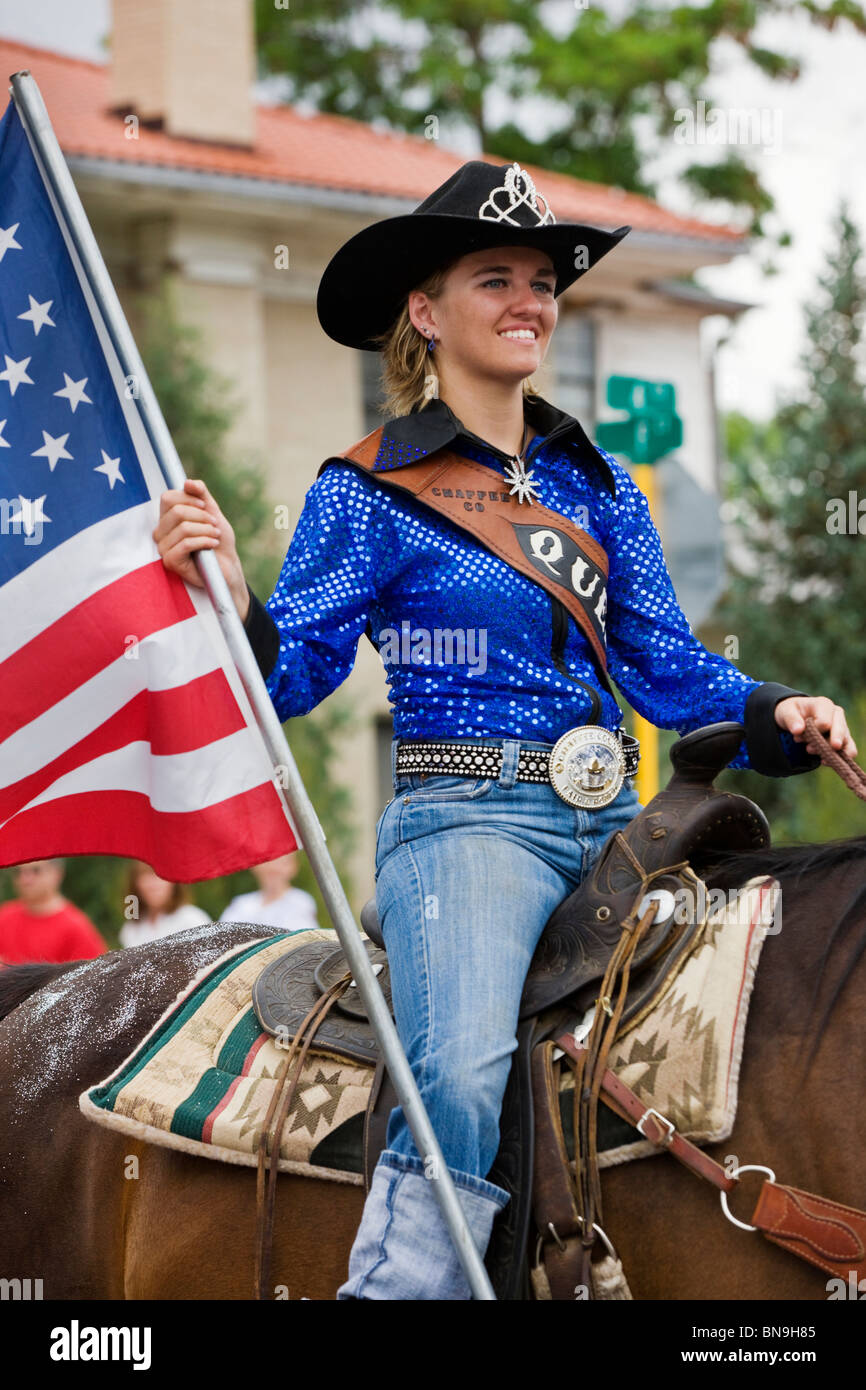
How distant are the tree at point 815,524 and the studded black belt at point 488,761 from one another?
15418 millimetres

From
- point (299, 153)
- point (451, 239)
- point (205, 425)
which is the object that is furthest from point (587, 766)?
point (299, 153)

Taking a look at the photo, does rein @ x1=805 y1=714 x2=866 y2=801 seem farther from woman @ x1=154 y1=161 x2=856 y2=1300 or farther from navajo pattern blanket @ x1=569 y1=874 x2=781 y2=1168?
navajo pattern blanket @ x1=569 y1=874 x2=781 y2=1168

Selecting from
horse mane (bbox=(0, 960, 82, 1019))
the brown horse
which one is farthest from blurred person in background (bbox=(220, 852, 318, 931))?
the brown horse

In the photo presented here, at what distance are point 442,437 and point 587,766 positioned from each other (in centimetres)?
74

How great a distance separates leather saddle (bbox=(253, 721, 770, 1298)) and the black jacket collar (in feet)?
2.37

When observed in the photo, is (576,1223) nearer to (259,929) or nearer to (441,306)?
(259,929)

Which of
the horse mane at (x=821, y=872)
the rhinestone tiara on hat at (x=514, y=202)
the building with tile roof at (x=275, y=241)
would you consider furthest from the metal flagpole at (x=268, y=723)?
the building with tile roof at (x=275, y=241)

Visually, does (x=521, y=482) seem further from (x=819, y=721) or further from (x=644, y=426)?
(x=644, y=426)

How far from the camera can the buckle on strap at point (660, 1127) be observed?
2893 millimetres

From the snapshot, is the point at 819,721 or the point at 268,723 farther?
the point at 819,721

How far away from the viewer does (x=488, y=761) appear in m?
3.28

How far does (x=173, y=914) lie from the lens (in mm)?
7449

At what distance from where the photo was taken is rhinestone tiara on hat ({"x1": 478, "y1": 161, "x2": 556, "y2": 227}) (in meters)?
3.41
